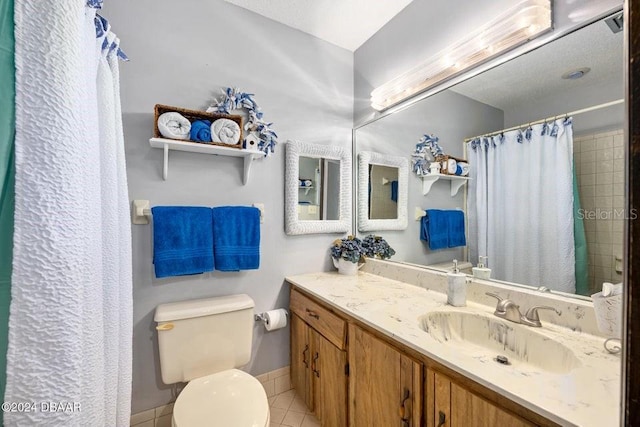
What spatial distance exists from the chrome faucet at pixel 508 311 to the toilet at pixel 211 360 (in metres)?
1.06

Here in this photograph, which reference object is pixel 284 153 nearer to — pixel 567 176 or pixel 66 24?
pixel 66 24

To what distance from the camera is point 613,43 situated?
87 cm

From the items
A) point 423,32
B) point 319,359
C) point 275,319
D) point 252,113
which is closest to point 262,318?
point 275,319

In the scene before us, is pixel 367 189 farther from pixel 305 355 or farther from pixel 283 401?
pixel 283 401

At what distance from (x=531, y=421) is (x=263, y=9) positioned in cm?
225

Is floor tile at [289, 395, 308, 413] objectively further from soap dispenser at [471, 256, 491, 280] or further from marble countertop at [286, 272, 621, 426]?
soap dispenser at [471, 256, 491, 280]

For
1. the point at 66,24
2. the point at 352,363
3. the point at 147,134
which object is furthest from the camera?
the point at 147,134

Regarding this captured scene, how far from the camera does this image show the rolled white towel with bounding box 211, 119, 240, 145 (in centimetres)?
140

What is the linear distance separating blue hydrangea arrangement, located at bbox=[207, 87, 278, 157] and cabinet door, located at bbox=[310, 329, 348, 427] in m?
1.17

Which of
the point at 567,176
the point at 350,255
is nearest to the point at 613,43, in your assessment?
the point at 567,176

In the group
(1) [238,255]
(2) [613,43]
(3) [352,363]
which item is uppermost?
(2) [613,43]

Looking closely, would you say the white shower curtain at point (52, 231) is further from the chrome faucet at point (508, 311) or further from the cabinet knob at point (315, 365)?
the chrome faucet at point (508, 311)

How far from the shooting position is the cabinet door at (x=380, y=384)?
2.90 feet

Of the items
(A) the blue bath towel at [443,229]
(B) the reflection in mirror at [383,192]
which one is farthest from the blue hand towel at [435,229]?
(B) the reflection in mirror at [383,192]
